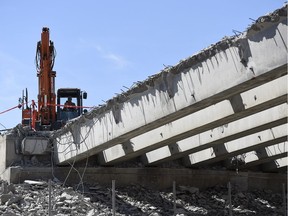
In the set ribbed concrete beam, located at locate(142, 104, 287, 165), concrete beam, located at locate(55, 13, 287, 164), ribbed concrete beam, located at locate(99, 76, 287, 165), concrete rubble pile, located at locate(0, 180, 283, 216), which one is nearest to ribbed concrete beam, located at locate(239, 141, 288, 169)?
concrete rubble pile, located at locate(0, 180, 283, 216)

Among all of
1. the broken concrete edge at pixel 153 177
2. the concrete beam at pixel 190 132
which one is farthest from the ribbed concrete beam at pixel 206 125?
the broken concrete edge at pixel 153 177

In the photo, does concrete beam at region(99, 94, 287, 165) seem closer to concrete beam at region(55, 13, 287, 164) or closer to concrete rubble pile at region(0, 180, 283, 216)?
concrete beam at region(55, 13, 287, 164)

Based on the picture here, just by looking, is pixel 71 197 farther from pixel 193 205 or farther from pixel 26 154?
pixel 193 205

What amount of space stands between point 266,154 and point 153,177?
390 centimetres

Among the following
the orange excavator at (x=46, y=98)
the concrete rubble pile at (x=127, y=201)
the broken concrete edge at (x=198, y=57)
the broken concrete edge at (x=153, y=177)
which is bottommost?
the concrete rubble pile at (x=127, y=201)

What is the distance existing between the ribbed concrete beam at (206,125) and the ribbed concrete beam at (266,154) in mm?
2966

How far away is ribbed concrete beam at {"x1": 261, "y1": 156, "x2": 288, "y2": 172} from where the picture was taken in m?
22.4

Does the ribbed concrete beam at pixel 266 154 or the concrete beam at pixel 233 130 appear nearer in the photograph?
the concrete beam at pixel 233 130

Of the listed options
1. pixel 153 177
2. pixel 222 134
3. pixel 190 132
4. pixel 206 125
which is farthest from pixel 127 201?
pixel 206 125

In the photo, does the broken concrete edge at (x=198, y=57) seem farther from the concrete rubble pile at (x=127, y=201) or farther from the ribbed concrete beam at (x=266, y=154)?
the ribbed concrete beam at (x=266, y=154)

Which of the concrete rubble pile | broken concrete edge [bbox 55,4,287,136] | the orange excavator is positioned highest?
the orange excavator

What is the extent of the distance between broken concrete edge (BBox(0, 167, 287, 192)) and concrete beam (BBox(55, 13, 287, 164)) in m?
0.71

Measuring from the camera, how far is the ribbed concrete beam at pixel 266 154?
20.2m

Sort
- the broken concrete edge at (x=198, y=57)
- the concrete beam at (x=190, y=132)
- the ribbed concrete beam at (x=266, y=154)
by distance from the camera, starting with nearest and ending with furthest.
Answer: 1. the broken concrete edge at (x=198, y=57)
2. the concrete beam at (x=190, y=132)
3. the ribbed concrete beam at (x=266, y=154)
